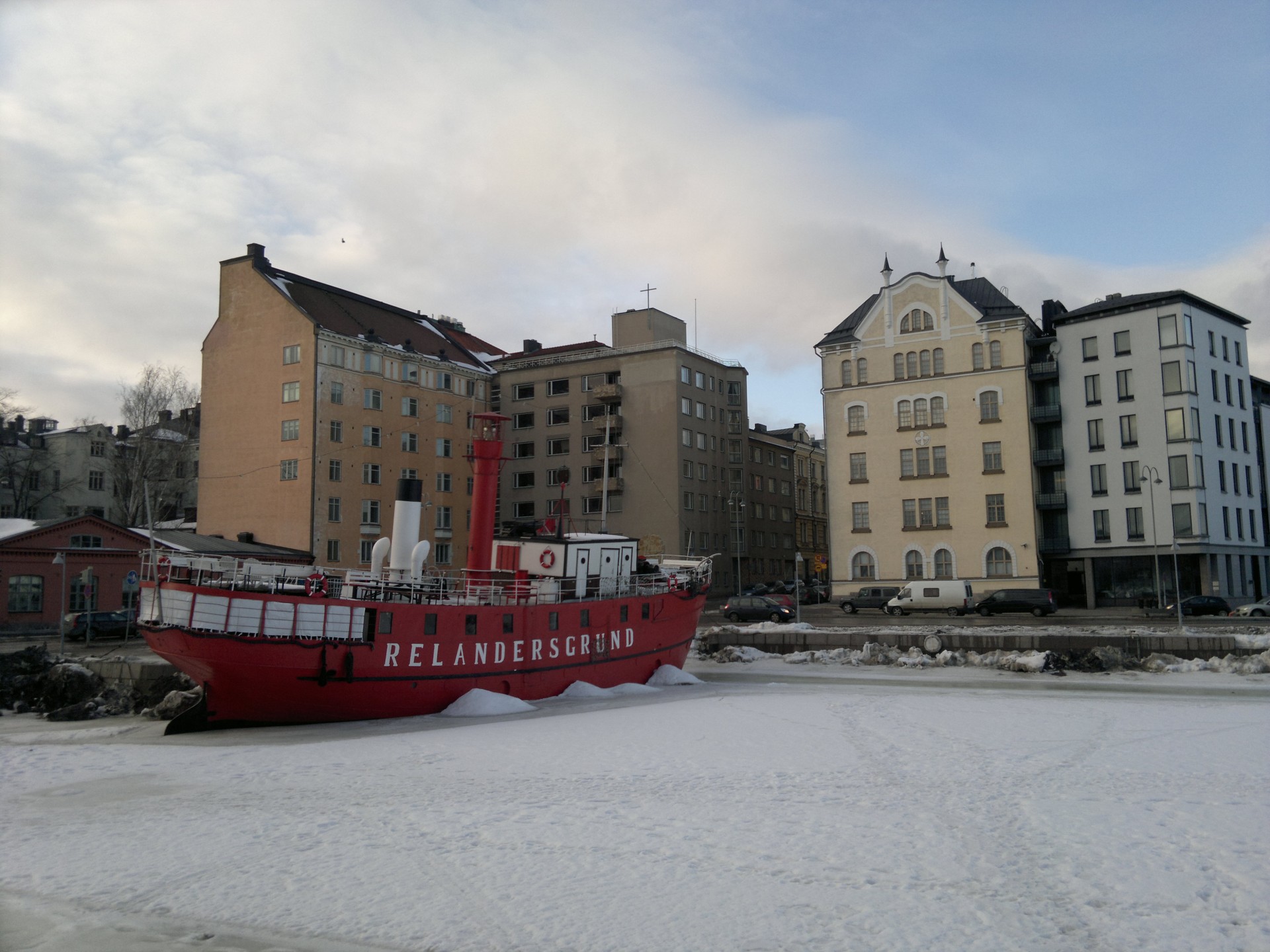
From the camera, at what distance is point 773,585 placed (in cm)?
7831

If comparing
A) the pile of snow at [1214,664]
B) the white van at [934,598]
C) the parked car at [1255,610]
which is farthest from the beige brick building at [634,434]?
the pile of snow at [1214,664]

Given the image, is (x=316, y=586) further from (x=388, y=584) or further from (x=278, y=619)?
(x=388, y=584)

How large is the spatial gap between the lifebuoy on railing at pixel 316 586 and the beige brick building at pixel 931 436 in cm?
4774

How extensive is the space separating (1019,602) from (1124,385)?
19.0 m

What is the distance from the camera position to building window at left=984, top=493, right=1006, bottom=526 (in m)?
60.8

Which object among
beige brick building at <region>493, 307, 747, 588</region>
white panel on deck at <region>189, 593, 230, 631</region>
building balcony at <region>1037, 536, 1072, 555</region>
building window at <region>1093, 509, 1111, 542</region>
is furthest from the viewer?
beige brick building at <region>493, 307, 747, 588</region>

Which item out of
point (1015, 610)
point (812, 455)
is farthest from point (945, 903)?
point (812, 455)

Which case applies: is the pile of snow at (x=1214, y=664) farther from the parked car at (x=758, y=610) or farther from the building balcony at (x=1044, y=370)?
the building balcony at (x=1044, y=370)

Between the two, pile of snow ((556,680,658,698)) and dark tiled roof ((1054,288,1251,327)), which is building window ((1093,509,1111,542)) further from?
pile of snow ((556,680,658,698))

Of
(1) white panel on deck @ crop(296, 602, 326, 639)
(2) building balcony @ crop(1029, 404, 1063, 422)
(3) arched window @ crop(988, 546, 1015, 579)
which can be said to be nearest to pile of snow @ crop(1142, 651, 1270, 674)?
(1) white panel on deck @ crop(296, 602, 326, 639)

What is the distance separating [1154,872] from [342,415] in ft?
195

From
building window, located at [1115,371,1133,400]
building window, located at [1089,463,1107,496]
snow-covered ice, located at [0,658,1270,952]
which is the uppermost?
building window, located at [1115,371,1133,400]

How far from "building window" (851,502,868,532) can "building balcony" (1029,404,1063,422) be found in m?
12.5

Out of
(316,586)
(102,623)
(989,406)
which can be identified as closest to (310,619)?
(316,586)
